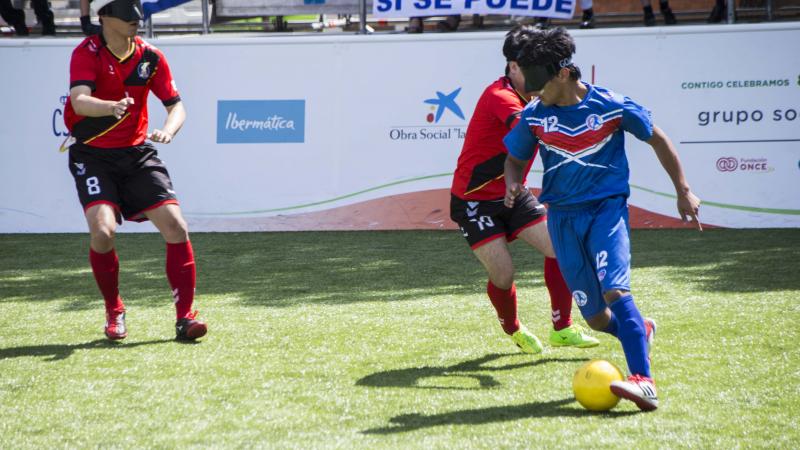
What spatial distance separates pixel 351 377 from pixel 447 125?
6.50m

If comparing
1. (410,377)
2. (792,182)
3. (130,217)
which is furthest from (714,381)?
(792,182)

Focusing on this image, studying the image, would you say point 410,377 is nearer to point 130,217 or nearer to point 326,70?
point 130,217

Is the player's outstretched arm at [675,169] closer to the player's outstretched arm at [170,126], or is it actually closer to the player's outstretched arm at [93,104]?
the player's outstretched arm at [170,126]

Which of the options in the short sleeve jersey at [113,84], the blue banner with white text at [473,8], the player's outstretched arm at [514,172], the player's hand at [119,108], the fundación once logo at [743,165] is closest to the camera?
the player's outstretched arm at [514,172]

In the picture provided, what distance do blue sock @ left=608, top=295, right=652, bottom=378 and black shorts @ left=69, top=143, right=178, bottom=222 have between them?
3010 millimetres

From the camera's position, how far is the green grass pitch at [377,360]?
418cm

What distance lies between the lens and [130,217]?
6.29 m

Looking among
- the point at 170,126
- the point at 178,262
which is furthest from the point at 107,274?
the point at 170,126

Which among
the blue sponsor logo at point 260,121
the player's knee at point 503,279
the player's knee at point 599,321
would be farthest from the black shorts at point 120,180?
the blue sponsor logo at point 260,121

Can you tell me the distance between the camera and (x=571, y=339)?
18.7ft

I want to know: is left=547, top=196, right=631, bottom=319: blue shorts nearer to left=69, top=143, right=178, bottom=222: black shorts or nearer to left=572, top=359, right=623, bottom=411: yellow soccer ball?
left=572, top=359, right=623, bottom=411: yellow soccer ball

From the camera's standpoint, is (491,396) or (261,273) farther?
(261,273)

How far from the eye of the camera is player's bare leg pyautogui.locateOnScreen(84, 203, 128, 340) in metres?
6.07

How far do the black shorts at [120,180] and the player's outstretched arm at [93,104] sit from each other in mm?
374
